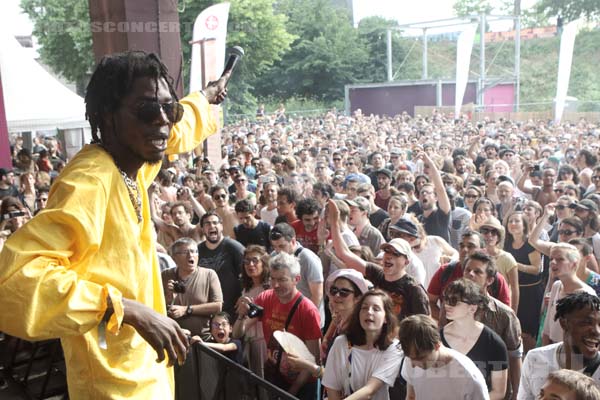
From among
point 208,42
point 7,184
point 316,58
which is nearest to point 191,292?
point 7,184

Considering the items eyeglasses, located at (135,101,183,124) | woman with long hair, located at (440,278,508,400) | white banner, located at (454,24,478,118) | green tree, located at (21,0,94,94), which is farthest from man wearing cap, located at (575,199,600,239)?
green tree, located at (21,0,94,94)

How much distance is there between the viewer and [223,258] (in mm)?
6273

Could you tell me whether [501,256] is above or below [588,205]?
below

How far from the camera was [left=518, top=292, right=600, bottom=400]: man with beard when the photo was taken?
379 cm

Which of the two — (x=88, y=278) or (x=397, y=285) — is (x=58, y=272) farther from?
(x=397, y=285)

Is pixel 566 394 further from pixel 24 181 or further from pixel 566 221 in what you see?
pixel 24 181

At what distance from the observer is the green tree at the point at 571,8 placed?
52.7m

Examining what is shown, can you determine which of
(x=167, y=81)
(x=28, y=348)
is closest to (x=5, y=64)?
(x=28, y=348)

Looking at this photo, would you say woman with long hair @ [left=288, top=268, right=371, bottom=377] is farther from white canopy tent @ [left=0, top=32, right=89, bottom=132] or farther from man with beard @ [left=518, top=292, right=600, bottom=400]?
white canopy tent @ [left=0, top=32, right=89, bottom=132]

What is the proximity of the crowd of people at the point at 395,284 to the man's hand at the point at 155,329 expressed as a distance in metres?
0.26

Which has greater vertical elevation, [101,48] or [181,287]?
[101,48]

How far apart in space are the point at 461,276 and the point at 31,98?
10.1 meters

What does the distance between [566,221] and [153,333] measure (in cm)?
521

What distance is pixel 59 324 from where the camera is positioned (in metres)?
1.88
